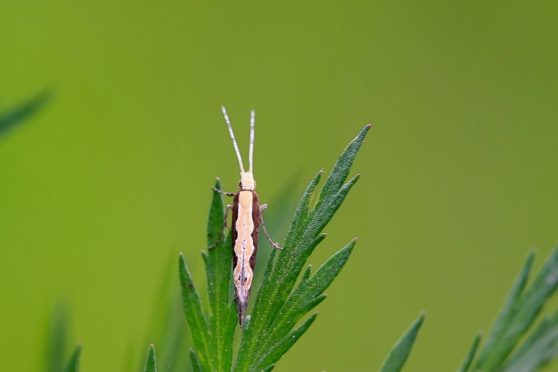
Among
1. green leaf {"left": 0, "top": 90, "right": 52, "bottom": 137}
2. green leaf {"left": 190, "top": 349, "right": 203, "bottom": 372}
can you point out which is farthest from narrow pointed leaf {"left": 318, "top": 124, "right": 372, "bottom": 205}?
green leaf {"left": 0, "top": 90, "right": 52, "bottom": 137}

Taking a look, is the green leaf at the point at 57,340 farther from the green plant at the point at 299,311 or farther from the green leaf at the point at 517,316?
the green leaf at the point at 517,316

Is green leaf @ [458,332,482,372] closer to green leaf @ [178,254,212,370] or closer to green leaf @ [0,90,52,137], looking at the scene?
green leaf @ [178,254,212,370]

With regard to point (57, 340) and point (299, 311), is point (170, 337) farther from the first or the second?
point (299, 311)

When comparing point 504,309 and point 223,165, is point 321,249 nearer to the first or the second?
point 223,165

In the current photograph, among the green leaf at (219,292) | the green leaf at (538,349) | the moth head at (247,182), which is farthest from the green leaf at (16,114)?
the green leaf at (538,349)

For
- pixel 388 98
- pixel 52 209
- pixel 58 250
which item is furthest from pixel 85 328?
pixel 388 98

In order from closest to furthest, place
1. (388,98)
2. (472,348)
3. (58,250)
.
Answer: (472,348) < (58,250) < (388,98)
